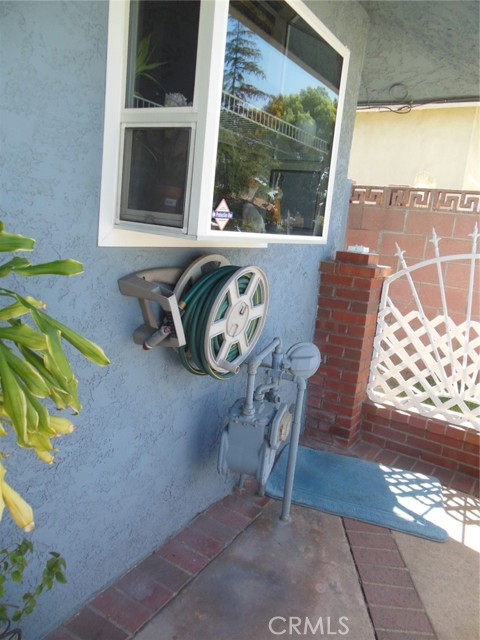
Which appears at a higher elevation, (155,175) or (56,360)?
(155,175)

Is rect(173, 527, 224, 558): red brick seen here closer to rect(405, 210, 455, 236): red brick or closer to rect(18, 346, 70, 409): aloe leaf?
rect(18, 346, 70, 409): aloe leaf

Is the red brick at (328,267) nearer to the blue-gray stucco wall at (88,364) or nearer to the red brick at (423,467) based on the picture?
the blue-gray stucco wall at (88,364)

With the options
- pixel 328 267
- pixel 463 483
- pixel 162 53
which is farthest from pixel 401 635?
pixel 162 53

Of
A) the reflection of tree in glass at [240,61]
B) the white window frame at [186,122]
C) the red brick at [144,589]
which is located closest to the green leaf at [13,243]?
the white window frame at [186,122]

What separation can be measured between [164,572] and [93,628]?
1.60ft

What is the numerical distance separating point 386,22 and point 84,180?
344cm

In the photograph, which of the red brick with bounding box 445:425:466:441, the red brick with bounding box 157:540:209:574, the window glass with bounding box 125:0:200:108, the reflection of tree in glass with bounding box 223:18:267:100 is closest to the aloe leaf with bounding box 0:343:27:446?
the window glass with bounding box 125:0:200:108

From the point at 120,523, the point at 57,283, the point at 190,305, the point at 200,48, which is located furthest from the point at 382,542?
the point at 200,48

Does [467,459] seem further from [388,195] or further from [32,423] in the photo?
[32,423]

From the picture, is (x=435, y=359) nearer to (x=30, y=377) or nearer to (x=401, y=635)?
(x=401, y=635)

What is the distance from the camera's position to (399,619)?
8.36 ft

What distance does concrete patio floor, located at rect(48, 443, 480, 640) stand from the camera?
2402mm

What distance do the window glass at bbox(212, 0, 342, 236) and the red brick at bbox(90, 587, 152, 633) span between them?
196cm

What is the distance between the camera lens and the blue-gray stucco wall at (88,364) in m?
1.71
